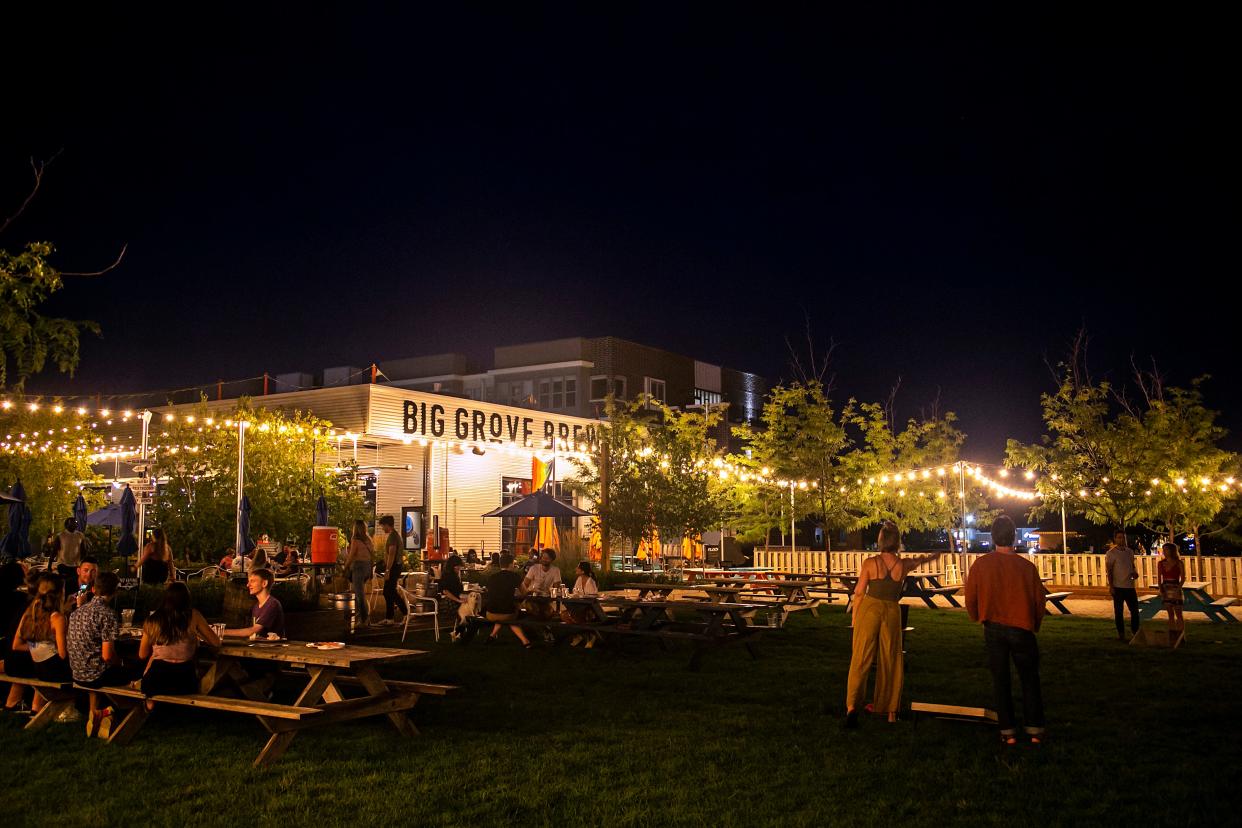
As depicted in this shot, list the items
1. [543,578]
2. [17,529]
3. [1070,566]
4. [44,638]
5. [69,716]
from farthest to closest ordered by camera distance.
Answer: [1070,566]
[17,529]
[543,578]
[44,638]
[69,716]

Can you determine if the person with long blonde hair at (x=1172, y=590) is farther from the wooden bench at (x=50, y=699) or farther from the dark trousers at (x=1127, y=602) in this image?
the wooden bench at (x=50, y=699)

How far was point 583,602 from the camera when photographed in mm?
12602

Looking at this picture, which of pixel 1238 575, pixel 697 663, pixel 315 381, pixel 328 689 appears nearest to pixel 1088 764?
pixel 697 663

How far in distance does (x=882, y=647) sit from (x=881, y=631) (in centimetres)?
13

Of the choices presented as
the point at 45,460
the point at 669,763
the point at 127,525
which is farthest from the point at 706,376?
the point at 669,763

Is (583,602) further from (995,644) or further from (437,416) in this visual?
(437,416)

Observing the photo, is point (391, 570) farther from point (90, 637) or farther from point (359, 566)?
point (90, 637)

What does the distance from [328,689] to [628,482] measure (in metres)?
15.4

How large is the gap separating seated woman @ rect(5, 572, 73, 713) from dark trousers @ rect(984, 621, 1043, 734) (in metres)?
6.99

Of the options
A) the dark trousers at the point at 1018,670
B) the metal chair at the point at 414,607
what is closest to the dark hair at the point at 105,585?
the metal chair at the point at 414,607

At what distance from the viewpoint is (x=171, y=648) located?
7266 millimetres

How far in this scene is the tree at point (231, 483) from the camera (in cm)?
2194

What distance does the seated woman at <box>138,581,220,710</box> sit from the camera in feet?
23.6

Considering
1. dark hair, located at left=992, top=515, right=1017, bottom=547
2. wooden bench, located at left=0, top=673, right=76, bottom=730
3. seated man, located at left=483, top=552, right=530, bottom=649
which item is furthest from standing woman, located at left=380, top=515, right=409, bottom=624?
dark hair, located at left=992, top=515, right=1017, bottom=547
